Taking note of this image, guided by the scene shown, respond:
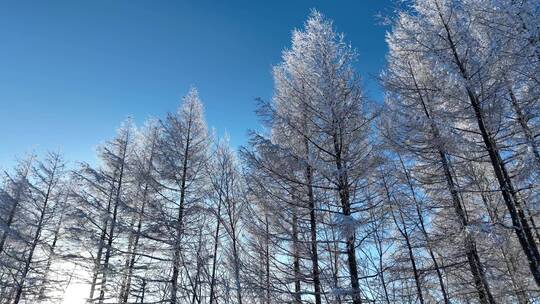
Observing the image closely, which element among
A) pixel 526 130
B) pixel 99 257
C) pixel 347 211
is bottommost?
pixel 347 211

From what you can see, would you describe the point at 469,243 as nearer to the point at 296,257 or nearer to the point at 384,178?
the point at 384,178

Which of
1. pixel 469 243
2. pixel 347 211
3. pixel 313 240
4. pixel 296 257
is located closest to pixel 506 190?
pixel 469 243

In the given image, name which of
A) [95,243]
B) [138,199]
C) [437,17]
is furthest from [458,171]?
[95,243]

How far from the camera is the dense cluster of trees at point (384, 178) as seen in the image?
4090 millimetres

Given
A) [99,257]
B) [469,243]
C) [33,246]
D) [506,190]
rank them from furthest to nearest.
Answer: [33,246]
[99,257]
[469,243]
[506,190]

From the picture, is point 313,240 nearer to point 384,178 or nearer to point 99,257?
point 384,178

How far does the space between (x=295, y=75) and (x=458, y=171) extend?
476 centimetres

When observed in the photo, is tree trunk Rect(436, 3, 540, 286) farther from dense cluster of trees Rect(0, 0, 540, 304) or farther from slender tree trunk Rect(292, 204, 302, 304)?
slender tree trunk Rect(292, 204, 302, 304)

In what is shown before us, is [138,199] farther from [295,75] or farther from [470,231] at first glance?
[470,231]

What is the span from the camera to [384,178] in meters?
5.07

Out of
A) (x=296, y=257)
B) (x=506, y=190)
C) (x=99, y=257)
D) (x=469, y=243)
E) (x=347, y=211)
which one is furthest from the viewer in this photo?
(x=99, y=257)

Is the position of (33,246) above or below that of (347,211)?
above

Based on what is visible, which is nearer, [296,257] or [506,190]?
[506,190]

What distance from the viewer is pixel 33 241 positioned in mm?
12922
